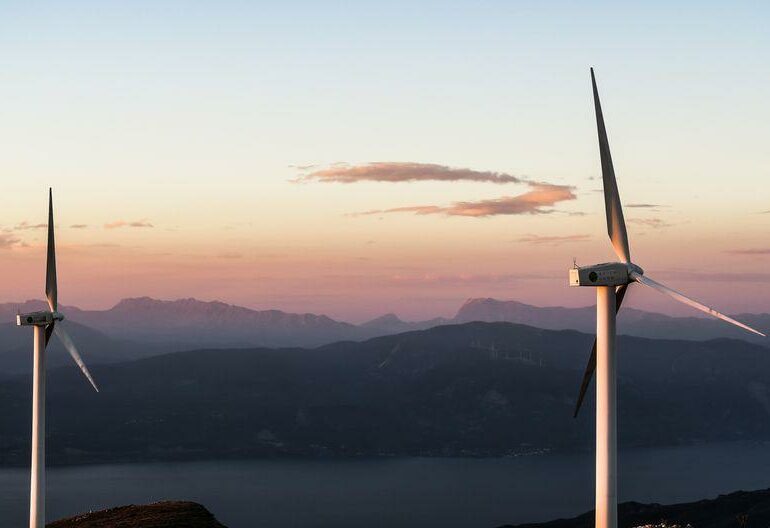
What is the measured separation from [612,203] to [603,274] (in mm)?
7573

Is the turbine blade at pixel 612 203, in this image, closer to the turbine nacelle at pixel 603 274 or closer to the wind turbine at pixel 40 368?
the turbine nacelle at pixel 603 274

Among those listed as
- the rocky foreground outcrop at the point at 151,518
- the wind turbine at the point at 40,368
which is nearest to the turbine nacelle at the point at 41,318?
the wind turbine at the point at 40,368

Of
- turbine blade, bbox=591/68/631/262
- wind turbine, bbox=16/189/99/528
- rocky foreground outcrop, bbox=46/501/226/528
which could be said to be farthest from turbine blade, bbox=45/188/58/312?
turbine blade, bbox=591/68/631/262

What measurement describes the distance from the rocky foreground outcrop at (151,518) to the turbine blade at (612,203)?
9552 centimetres

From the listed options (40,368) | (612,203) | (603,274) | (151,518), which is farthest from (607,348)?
(151,518)

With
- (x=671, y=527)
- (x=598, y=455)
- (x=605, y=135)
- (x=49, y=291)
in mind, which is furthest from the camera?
(x=671, y=527)

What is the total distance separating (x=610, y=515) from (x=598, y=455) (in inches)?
149

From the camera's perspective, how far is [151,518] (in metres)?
146

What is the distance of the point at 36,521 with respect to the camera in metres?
102

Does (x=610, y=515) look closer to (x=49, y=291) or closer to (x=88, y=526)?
(x=49, y=291)

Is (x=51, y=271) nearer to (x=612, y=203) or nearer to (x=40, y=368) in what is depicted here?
(x=40, y=368)

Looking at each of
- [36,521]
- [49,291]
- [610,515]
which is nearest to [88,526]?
[36,521]

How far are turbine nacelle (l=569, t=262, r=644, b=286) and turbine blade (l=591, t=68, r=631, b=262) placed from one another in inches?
140

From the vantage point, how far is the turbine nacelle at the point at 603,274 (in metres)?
58.5
